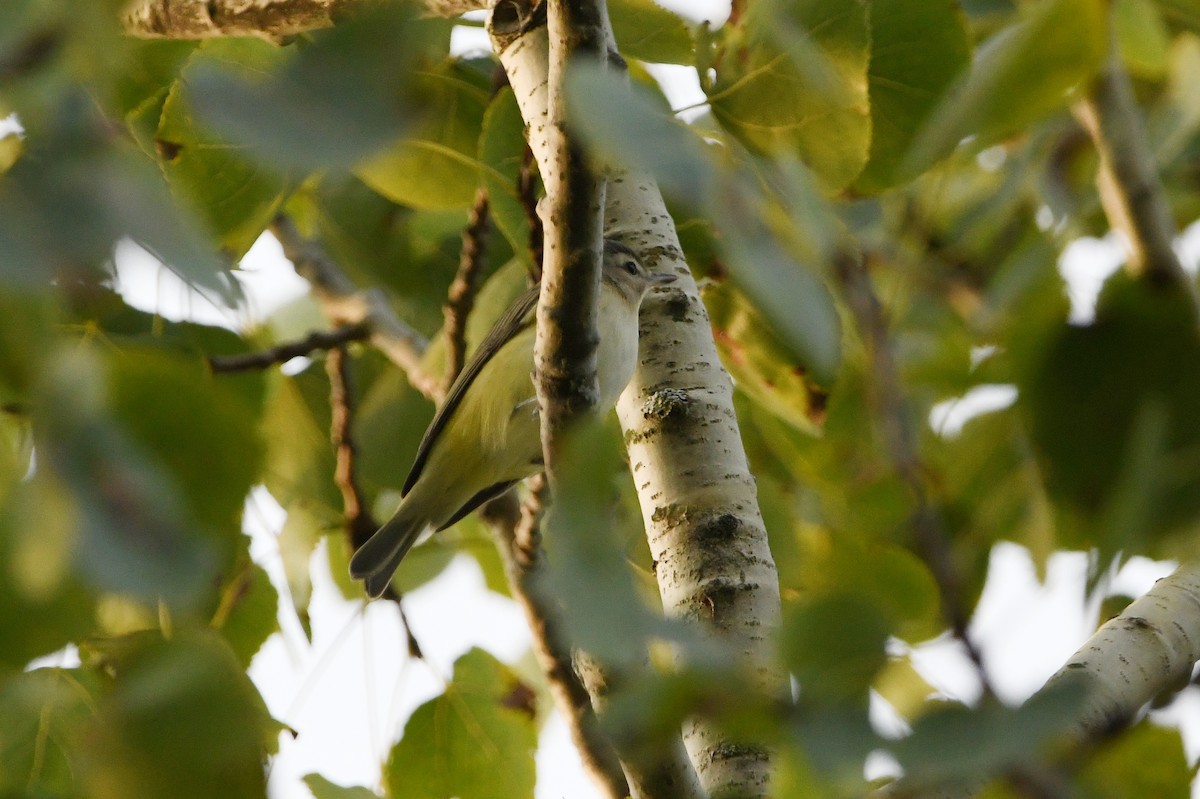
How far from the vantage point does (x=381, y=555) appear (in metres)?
3.77

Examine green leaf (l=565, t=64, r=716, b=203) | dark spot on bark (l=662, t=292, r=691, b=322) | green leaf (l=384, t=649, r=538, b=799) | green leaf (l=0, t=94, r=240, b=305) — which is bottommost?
green leaf (l=384, t=649, r=538, b=799)

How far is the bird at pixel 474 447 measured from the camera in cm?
368

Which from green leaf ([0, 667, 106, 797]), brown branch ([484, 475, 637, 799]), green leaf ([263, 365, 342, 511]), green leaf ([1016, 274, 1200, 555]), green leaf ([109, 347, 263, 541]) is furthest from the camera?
green leaf ([263, 365, 342, 511])

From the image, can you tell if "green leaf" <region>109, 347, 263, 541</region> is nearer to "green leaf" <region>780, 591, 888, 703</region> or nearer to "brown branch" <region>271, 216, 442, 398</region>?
"green leaf" <region>780, 591, 888, 703</region>

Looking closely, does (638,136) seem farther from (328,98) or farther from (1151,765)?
(1151,765)

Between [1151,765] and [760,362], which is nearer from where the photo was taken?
[1151,765]

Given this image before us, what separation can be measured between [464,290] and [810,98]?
52.5 inches

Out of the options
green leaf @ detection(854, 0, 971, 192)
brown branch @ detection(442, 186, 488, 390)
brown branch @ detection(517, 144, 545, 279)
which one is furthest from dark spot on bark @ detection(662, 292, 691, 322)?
brown branch @ detection(442, 186, 488, 390)

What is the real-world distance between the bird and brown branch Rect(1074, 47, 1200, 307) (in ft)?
4.52

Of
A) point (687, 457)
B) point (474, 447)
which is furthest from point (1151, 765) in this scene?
point (474, 447)

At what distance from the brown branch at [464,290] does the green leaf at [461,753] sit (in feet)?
3.12

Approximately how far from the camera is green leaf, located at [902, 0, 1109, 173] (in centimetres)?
90

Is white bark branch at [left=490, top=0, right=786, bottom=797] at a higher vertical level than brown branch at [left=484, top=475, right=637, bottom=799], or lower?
higher

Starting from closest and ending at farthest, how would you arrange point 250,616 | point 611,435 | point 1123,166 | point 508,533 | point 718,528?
point 611,435, point 718,528, point 250,616, point 1123,166, point 508,533
